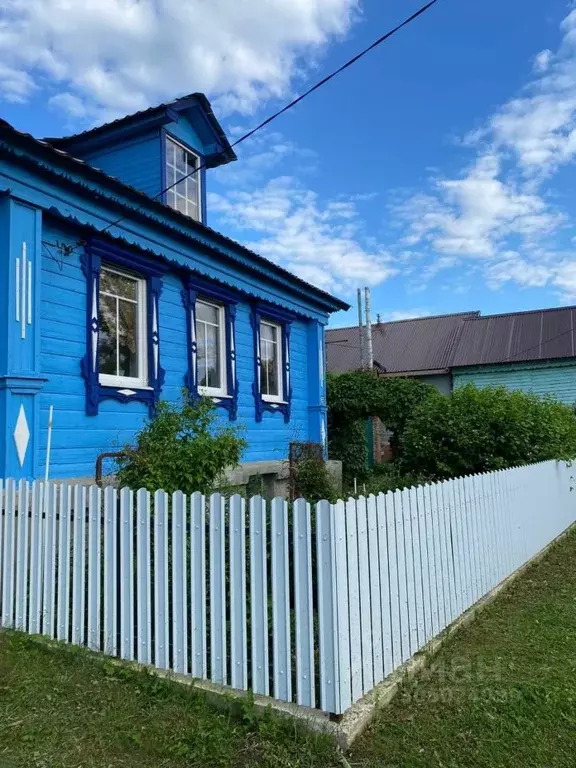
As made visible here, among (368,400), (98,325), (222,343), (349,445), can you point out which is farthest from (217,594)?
(349,445)

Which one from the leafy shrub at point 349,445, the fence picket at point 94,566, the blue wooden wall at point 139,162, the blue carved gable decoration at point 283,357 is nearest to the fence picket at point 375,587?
the fence picket at point 94,566

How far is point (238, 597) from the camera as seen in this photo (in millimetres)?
3514

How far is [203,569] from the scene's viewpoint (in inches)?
144

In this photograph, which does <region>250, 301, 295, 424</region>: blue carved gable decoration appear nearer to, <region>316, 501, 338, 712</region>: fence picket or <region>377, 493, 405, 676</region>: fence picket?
<region>377, 493, 405, 676</region>: fence picket

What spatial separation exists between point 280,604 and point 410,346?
27.2 m

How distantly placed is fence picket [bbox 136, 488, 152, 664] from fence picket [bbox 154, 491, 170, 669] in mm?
65

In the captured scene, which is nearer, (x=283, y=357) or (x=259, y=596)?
(x=259, y=596)

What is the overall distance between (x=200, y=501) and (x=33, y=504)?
1650 mm

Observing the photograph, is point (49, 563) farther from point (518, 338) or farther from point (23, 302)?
point (518, 338)

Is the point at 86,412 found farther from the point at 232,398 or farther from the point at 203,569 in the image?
the point at 203,569

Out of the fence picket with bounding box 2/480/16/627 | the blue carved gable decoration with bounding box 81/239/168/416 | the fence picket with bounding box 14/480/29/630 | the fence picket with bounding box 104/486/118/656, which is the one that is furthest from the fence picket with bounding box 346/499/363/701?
the blue carved gable decoration with bounding box 81/239/168/416

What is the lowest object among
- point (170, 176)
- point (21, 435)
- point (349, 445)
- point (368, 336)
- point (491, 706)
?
point (491, 706)

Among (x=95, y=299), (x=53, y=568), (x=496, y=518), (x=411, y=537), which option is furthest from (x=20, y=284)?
(x=496, y=518)

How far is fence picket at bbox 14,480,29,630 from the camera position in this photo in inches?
178
